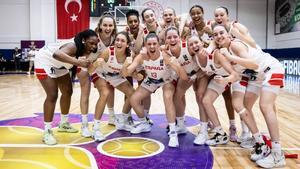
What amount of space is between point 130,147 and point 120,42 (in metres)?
1.39

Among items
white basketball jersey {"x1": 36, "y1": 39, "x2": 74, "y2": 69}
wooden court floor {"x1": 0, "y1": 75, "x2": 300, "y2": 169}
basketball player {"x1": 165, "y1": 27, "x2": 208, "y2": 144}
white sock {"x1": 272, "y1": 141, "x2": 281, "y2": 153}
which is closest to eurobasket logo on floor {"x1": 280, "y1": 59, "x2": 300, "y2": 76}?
wooden court floor {"x1": 0, "y1": 75, "x2": 300, "y2": 169}

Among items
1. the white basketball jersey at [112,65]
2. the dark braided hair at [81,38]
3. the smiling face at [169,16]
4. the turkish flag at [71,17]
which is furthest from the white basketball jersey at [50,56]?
the turkish flag at [71,17]

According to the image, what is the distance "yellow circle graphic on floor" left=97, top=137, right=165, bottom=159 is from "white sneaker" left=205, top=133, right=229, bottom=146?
0.63 metres

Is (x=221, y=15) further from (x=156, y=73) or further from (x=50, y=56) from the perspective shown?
(x=50, y=56)

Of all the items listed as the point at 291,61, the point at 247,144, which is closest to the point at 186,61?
the point at 247,144

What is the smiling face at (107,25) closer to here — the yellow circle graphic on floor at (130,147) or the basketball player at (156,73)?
the basketball player at (156,73)

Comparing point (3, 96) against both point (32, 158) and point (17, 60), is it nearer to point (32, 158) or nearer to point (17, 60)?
point (32, 158)

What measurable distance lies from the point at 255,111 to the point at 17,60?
16.4 m

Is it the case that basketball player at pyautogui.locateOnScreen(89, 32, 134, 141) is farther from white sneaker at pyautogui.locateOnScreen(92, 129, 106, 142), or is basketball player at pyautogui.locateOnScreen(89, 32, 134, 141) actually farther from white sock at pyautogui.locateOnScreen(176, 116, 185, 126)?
white sock at pyautogui.locateOnScreen(176, 116, 185, 126)

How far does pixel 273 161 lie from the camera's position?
3.29 m

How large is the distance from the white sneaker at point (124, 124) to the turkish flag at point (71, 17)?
15020mm

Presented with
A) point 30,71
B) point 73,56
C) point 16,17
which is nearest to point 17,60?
point 30,71

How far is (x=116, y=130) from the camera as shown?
487 cm

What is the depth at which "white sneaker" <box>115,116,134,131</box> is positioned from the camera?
4886mm
